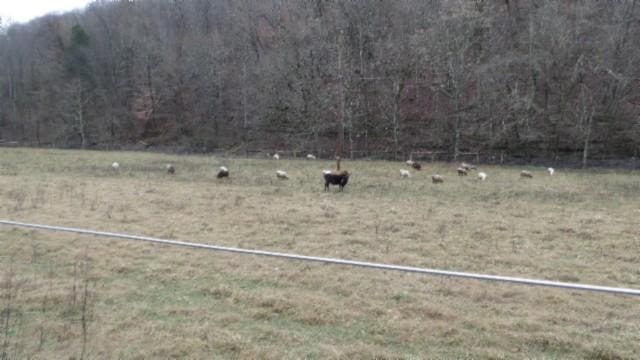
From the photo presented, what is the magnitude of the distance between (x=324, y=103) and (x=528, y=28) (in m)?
18.2

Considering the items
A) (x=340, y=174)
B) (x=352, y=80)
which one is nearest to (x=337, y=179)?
(x=340, y=174)

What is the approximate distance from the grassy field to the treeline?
21394 mm

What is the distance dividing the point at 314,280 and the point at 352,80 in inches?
1458

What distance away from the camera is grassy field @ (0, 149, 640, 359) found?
6039 mm

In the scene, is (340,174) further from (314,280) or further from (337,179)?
(314,280)

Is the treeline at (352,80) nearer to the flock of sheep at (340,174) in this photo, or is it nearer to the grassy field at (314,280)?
the flock of sheep at (340,174)

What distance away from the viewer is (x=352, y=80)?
143 ft

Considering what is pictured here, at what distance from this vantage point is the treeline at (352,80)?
120 feet

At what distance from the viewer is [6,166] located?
99.9 feet

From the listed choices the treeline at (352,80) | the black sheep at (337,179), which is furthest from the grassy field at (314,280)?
the treeline at (352,80)

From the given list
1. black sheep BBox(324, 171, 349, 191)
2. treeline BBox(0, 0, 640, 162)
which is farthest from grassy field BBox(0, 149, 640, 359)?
treeline BBox(0, 0, 640, 162)

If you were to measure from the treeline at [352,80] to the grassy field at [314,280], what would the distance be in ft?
70.2

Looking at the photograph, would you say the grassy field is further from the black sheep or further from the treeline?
the treeline

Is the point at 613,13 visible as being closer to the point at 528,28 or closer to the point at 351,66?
the point at 528,28
